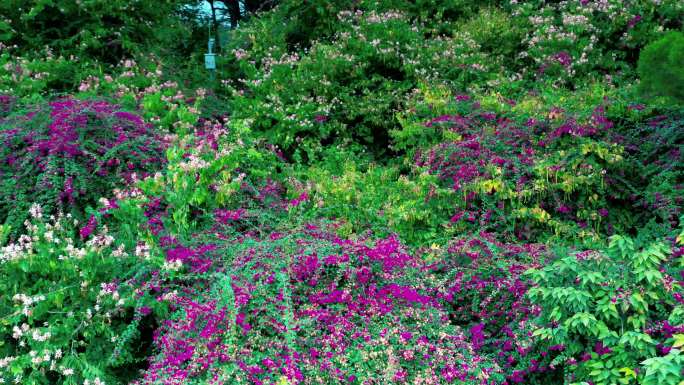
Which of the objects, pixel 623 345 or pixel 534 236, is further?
pixel 534 236

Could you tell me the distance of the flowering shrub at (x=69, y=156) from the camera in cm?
429

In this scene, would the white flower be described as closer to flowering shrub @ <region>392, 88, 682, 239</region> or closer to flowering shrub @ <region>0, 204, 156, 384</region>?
flowering shrub @ <region>0, 204, 156, 384</region>

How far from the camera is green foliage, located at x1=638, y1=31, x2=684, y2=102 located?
4.06 metres

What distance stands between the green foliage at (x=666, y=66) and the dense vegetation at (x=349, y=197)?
15 millimetres

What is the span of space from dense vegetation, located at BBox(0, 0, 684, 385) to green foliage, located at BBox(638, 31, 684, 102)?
0.6 inches

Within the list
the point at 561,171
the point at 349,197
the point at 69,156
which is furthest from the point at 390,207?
the point at 69,156

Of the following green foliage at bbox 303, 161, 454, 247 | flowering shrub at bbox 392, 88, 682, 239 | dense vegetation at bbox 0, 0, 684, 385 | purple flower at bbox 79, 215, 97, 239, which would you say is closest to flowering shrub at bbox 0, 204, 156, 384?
dense vegetation at bbox 0, 0, 684, 385

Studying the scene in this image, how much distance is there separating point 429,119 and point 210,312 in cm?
371

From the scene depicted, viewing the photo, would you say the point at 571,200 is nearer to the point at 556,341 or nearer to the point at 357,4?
the point at 556,341

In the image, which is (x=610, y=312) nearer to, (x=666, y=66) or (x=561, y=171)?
(x=561, y=171)

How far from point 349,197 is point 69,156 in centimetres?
222

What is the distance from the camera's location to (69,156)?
4.49 m

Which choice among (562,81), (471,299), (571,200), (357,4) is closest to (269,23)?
(357,4)

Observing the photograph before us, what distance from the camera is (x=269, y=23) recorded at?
825 cm
